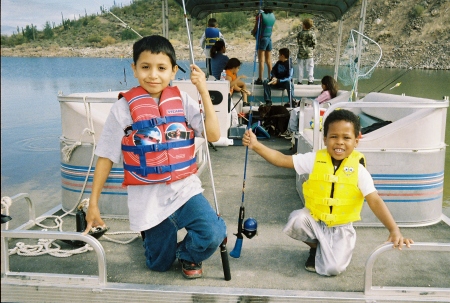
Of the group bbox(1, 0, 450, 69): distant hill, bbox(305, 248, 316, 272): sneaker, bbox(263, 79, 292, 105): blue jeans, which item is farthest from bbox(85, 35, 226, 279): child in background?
bbox(1, 0, 450, 69): distant hill

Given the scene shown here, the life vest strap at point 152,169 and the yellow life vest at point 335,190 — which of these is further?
the yellow life vest at point 335,190

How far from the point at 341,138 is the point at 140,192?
1304mm

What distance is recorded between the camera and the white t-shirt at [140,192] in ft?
8.95

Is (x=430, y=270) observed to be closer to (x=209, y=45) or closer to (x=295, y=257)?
(x=295, y=257)

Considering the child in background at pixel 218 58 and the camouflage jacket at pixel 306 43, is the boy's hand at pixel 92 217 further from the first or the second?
the camouflage jacket at pixel 306 43

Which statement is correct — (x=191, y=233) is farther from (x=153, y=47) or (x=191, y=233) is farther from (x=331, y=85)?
(x=331, y=85)

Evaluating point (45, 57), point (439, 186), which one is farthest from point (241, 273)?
point (45, 57)

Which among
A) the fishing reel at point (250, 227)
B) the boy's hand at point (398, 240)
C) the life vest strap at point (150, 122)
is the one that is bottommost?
the fishing reel at point (250, 227)

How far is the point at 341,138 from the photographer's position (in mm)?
2908

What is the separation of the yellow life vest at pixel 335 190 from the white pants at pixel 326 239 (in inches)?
2.3

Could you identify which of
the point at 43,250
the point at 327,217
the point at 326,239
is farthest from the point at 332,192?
the point at 43,250

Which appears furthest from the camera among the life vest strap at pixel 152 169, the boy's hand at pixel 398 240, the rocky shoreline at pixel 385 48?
the rocky shoreline at pixel 385 48

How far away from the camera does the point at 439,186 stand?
154 inches

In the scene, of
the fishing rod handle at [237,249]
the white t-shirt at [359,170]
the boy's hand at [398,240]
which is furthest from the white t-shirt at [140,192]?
the boy's hand at [398,240]
